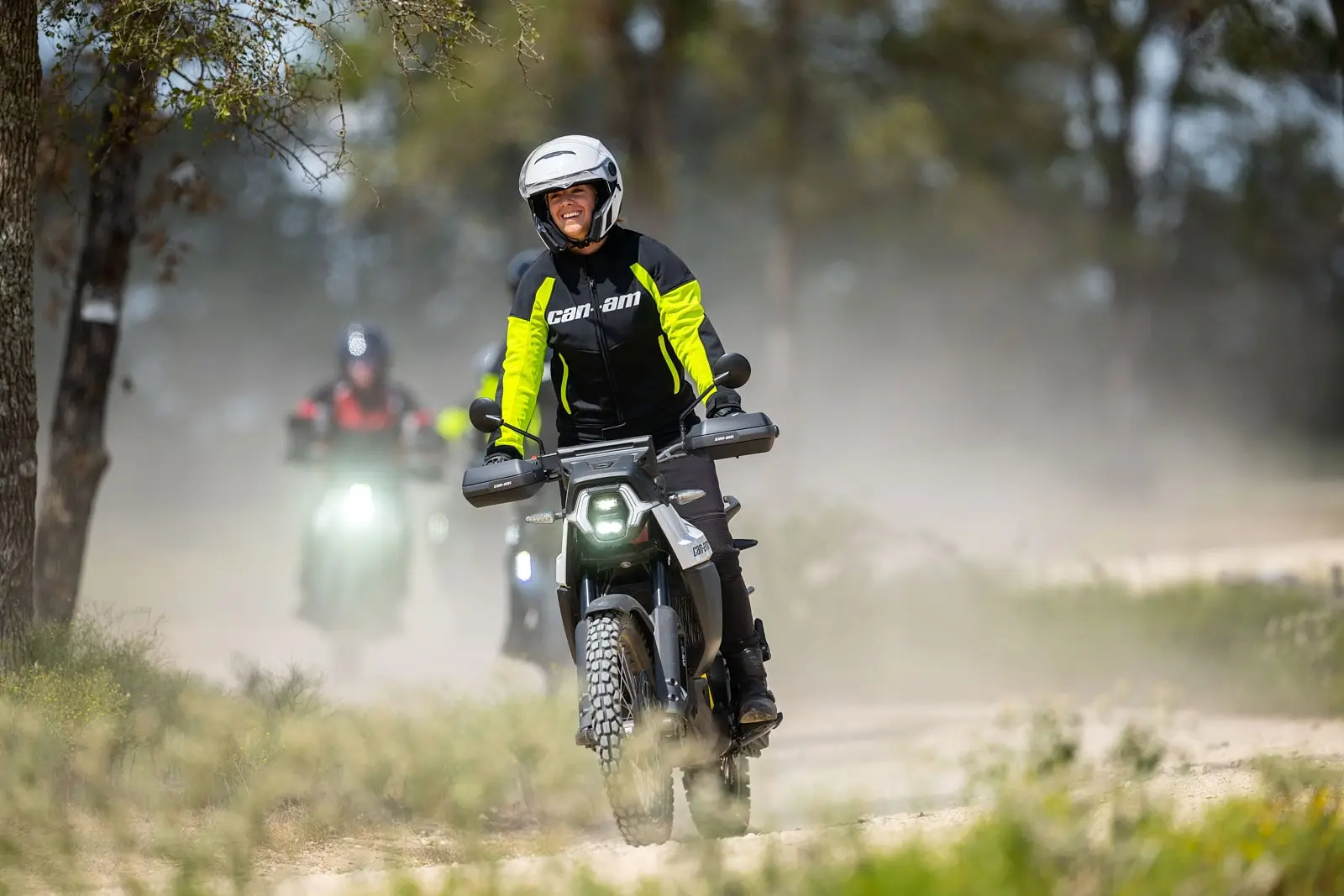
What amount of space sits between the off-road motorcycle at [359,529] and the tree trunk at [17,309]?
A: 434cm

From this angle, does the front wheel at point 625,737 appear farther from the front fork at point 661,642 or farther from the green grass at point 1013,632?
the green grass at point 1013,632

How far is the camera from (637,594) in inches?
232

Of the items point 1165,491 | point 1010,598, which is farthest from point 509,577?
point 1165,491

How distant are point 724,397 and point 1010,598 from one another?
8356 millimetres

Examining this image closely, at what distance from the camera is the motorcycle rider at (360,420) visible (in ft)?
38.2

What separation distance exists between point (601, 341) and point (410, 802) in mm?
2166

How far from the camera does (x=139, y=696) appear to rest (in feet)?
23.9

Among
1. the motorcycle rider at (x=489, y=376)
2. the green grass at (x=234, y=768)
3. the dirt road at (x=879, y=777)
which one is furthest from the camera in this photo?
the motorcycle rider at (x=489, y=376)

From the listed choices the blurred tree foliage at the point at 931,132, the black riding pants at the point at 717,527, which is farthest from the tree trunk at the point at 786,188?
the black riding pants at the point at 717,527

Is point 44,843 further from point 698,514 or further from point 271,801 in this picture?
point 698,514

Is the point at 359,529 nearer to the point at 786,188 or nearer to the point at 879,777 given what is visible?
the point at 879,777

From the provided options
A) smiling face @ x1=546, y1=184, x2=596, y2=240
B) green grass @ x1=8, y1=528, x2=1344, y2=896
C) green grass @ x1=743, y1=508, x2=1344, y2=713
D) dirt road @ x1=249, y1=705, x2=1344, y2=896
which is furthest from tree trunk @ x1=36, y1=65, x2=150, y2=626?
green grass @ x1=743, y1=508, x2=1344, y2=713

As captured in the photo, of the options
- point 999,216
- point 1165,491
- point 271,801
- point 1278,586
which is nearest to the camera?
point 271,801

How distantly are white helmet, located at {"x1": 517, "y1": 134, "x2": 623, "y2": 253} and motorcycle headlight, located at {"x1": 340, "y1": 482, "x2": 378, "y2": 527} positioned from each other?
610 cm
